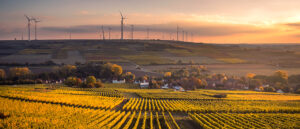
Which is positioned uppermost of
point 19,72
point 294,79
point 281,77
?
point 19,72

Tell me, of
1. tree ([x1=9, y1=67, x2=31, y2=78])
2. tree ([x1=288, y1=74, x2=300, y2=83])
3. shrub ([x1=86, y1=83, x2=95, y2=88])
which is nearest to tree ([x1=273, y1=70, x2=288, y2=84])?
tree ([x1=288, y1=74, x2=300, y2=83])

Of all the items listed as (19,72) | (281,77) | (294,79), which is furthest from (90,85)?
(294,79)

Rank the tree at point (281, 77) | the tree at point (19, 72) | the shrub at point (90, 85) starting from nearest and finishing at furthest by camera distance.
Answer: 1. the shrub at point (90, 85)
2. the tree at point (19, 72)
3. the tree at point (281, 77)

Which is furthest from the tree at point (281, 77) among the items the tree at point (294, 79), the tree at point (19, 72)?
the tree at point (19, 72)

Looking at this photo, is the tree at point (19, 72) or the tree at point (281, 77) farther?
the tree at point (281, 77)

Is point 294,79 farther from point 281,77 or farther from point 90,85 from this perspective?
point 90,85

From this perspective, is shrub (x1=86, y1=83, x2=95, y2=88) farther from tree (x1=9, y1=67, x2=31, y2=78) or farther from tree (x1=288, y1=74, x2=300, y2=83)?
tree (x1=288, y1=74, x2=300, y2=83)

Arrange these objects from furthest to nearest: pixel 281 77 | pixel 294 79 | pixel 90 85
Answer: pixel 294 79
pixel 281 77
pixel 90 85

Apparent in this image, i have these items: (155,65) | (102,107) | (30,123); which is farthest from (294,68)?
(30,123)

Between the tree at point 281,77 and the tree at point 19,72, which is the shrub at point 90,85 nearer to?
the tree at point 19,72

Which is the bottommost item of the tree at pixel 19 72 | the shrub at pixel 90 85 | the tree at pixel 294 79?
the shrub at pixel 90 85

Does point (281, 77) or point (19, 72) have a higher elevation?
point (19, 72)

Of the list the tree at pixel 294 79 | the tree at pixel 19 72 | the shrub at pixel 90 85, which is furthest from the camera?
the tree at pixel 294 79
